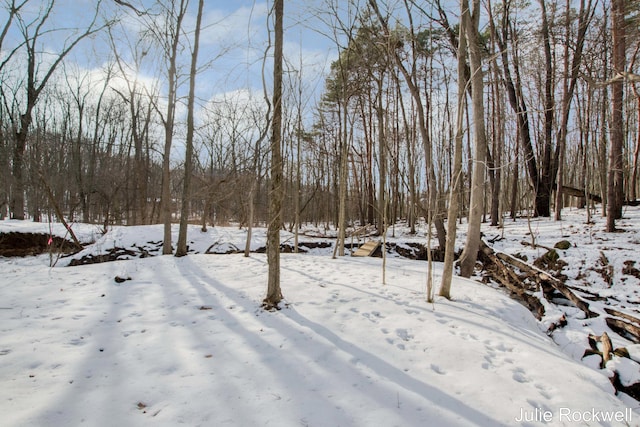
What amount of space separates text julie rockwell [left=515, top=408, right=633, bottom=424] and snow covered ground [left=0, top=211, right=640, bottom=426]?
0.01 m

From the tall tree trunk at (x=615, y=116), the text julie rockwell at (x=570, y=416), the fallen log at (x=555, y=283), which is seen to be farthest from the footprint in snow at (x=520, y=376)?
the tall tree trunk at (x=615, y=116)

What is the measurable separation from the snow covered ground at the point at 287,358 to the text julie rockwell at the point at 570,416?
0.01 m

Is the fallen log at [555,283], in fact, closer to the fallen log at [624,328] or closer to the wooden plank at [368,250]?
the fallen log at [624,328]

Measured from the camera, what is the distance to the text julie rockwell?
222cm

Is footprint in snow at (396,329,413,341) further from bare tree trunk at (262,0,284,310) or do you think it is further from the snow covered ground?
bare tree trunk at (262,0,284,310)

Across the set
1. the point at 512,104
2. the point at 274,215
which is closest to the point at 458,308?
the point at 274,215

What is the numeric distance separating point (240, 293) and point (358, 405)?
3.11 m

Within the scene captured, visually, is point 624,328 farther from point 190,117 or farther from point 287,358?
point 190,117

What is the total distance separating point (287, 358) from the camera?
9.64 ft

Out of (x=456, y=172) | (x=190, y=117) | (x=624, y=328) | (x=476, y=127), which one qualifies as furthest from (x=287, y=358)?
(x=190, y=117)

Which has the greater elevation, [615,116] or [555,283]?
[615,116]

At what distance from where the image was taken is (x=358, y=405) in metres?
2.28

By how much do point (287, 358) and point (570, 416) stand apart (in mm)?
2360

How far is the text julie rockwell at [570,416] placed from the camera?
7.28 ft
